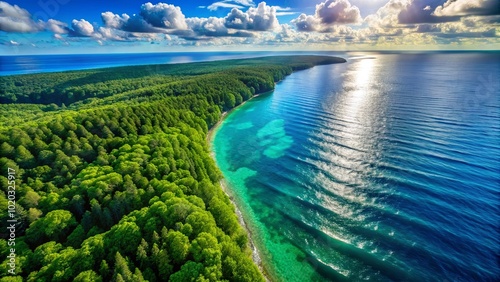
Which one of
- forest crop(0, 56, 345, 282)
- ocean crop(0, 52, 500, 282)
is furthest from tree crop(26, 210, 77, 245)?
ocean crop(0, 52, 500, 282)

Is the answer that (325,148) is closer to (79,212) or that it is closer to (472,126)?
(472,126)

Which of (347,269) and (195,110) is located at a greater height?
(195,110)

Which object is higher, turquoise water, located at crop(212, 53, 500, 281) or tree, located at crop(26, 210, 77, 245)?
tree, located at crop(26, 210, 77, 245)

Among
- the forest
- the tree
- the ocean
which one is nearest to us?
the forest

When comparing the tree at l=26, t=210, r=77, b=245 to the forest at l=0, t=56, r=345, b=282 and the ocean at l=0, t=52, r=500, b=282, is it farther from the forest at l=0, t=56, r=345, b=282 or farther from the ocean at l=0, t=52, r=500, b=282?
the ocean at l=0, t=52, r=500, b=282

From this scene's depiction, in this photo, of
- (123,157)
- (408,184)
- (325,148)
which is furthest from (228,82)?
(408,184)

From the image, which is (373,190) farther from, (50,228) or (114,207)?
(50,228)

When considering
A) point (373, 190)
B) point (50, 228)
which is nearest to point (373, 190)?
point (373, 190)

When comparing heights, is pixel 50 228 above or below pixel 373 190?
above
